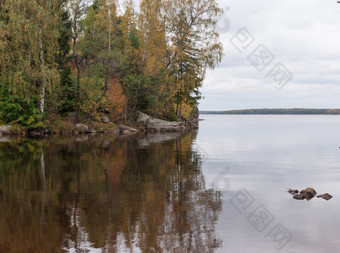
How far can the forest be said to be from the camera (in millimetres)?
39906

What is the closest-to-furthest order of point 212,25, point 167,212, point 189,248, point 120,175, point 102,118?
1. point 189,248
2. point 167,212
3. point 120,175
4. point 102,118
5. point 212,25

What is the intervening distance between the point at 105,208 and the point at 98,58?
123ft

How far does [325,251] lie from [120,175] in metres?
10.5

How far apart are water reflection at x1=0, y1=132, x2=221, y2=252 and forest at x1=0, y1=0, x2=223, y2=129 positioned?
22.8 m

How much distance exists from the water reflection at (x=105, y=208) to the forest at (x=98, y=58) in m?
22.8

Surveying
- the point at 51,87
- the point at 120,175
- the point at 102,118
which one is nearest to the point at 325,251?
the point at 120,175

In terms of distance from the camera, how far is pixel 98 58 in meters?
46.3

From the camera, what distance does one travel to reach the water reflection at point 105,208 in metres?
8.16

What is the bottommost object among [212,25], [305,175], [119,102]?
[305,175]

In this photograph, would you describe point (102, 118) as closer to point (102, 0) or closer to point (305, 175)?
point (102, 0)

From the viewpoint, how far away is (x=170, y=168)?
19328 mm

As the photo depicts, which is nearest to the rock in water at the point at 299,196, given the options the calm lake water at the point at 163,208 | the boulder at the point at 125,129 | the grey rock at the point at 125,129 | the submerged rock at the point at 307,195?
the submerged rock at the point at 307,195

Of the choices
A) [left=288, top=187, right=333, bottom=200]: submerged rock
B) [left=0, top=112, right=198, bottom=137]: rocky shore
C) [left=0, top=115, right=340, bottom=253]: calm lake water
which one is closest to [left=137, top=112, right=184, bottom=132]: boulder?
[left=0, top=112, right=198, bottom=137]: rocky shore

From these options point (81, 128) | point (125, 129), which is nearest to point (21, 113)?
point (81, 128)
